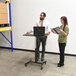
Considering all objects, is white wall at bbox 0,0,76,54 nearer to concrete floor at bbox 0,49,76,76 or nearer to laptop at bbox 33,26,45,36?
concrete floor at bbox 0,49,76,76

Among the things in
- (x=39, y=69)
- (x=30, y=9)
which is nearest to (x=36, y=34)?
(x=39, y=69)

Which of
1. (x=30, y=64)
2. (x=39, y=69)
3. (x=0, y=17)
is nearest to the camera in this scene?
(x=39, y=69)

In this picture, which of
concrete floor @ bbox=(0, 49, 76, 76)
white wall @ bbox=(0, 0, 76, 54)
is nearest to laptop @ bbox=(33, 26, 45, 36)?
concrete floor @ bbox=(0, 49, 76, 76)

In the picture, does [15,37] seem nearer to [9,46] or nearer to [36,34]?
[9,46]

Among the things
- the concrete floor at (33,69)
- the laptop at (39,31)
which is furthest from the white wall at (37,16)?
the laptop at (39,31)

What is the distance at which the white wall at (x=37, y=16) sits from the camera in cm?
387

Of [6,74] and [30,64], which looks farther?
[30,64]

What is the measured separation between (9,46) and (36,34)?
7.75ft

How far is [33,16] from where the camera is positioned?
Result: 168 inches

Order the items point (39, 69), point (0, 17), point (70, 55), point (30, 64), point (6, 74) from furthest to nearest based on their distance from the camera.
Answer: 1. point (70, 55)
2. point (0, 17)
3. point (30, 64)
4. point (39, 69)
5. point (6, 74)

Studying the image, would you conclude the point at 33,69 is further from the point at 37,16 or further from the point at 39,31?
the point at 37,16

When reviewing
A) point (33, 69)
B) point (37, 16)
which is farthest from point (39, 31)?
point (37, 16)

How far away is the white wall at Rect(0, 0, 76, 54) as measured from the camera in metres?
3.87

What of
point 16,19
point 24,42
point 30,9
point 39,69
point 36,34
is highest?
point 30,9
